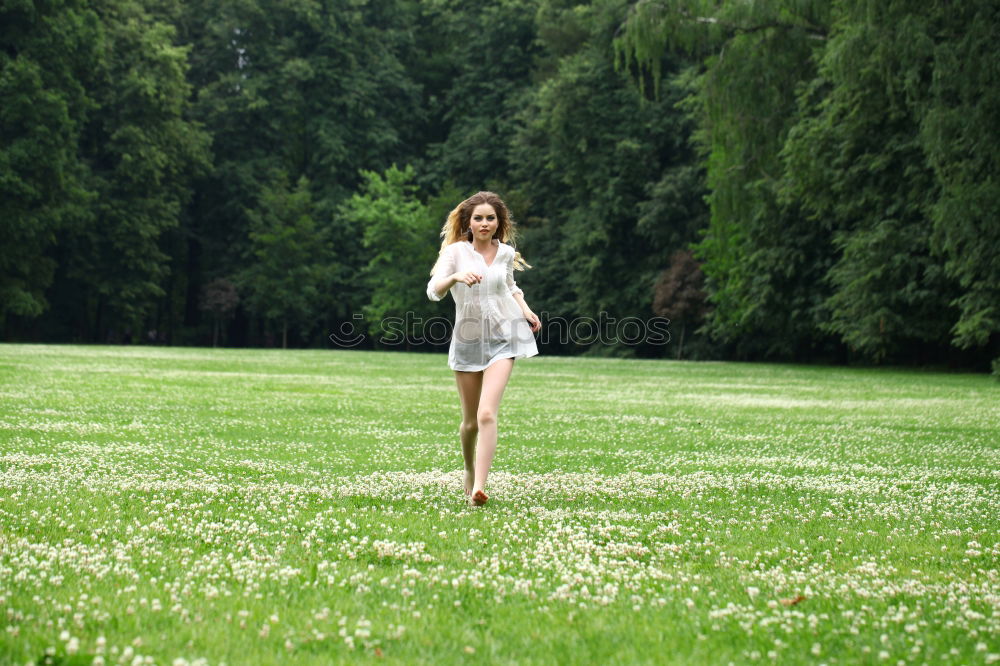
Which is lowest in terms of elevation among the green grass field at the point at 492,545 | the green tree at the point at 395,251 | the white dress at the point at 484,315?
the green grass field at the point at 492,545

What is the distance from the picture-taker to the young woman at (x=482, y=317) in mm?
8594

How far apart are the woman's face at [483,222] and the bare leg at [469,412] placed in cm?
114

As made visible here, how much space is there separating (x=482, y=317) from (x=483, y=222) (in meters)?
0.78

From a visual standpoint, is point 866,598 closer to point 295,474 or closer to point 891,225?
point 295,474

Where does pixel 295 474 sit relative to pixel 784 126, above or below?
below

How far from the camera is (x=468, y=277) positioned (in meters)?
8.12

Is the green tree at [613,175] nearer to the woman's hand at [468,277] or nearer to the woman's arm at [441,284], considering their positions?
the woman's arm at [441,284]

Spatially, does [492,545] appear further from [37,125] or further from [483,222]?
[37,125]

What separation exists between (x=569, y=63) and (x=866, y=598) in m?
60.9

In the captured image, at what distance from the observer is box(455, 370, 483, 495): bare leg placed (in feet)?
28.9

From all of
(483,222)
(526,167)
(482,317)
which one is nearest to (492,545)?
(482,317)

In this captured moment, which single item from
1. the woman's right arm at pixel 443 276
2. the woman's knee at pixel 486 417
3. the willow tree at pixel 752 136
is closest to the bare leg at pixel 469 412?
the woman's knee at pixel 486 417

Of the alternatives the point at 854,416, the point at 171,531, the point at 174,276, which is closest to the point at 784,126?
the point at 854,416

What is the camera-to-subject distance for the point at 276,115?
75000 millimetres
